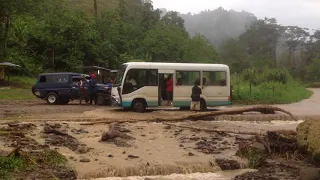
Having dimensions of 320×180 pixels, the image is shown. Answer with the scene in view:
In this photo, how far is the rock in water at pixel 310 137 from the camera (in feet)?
36.3

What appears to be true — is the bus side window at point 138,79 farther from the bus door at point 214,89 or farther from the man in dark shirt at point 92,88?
the man in dark shirt at point 92,88

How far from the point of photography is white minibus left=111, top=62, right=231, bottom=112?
19859 mm

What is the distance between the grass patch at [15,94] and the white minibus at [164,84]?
1115cm

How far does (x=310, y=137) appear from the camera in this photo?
37.9 ft

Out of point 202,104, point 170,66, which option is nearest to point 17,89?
point 170,66

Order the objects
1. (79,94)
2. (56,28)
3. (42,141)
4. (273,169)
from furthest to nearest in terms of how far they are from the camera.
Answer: (56,28) < (79,94) < (42,141) < (273,169)

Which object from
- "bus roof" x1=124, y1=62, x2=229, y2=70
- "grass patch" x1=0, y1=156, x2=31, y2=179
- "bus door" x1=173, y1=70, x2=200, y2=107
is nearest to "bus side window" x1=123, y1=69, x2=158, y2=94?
"bus roof" x1=124, y1=62, x2=229, y2=70

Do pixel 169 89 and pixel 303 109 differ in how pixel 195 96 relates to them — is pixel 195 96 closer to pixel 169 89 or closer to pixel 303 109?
pixel 169 89

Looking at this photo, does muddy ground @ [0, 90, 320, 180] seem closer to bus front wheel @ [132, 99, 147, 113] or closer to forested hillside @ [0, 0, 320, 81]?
bus front wheel @ [132, 99, 147, 113]

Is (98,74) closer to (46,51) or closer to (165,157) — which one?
(46,51)

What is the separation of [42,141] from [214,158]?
5037 millimetres

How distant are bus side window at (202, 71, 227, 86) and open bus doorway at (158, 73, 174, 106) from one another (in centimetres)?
184

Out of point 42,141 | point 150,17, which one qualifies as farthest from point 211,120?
point 150,17

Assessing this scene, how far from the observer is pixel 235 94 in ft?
96.8
